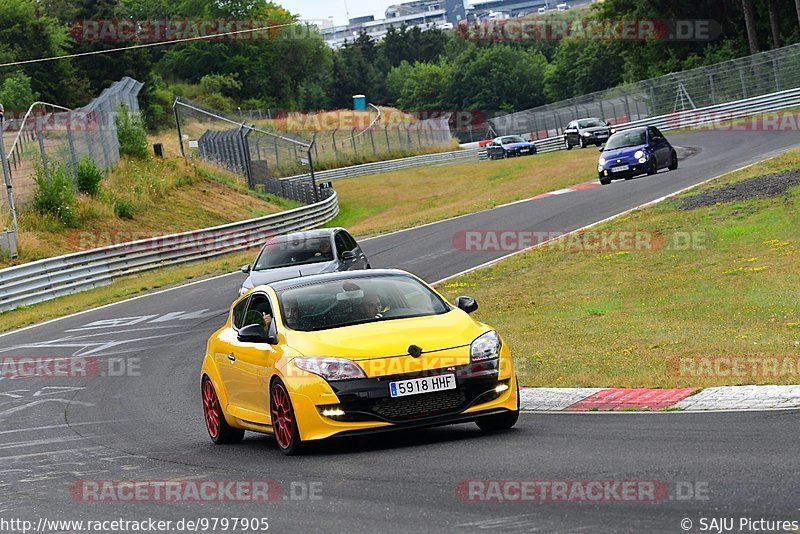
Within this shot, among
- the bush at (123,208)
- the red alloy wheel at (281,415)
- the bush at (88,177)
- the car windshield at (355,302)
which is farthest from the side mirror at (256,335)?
the bush at (123,208)

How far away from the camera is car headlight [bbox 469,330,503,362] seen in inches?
379

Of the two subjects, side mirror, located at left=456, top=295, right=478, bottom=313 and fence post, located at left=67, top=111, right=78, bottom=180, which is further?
fence post, located at left=67, top=111, right=78, bottom=180

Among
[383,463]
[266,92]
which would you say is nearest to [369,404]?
[383,463]

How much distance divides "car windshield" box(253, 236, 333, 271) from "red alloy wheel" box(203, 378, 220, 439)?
9.23 m

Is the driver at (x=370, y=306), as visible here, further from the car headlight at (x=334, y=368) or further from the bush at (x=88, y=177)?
the bush at (x=88, y=177)

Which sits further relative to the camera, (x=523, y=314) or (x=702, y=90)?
(x=702, y=90)

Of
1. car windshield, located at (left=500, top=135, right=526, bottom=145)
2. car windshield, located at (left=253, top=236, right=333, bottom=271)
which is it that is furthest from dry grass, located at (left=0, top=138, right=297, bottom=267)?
car windshield, located at (left=500, top=135, right=526, bottom=145)

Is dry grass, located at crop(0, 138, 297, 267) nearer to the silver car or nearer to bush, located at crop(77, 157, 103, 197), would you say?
bush, located at crop(77, 157, 103, 197)

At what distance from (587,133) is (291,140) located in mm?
15641

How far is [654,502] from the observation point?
22.1ft

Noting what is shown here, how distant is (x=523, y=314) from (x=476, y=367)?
10134 millimetres

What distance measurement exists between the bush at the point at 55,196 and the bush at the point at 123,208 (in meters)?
3.13

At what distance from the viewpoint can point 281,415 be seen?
9.80 meters

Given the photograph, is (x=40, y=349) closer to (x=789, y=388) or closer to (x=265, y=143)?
(x=789, y=388)
